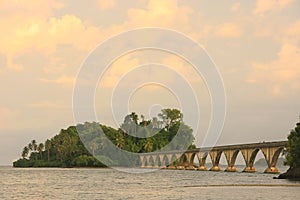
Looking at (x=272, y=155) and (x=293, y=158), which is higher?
(x=272, y=155)

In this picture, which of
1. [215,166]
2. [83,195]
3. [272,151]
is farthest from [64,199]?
[215,166]

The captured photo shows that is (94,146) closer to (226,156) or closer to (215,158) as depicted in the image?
(215,158)

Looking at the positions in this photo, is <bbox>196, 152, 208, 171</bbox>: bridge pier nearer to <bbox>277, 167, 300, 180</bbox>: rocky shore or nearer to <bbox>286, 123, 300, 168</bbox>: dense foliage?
<bbox>286, 123, 300, 168</bbox>: dense foliage

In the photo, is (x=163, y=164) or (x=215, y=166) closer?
(x=215, y=166)

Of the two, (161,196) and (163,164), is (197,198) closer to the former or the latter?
(161,196)

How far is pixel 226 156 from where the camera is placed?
146375mm

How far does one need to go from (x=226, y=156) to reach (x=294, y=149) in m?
56.5

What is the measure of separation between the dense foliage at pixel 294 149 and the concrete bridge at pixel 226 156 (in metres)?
16.9

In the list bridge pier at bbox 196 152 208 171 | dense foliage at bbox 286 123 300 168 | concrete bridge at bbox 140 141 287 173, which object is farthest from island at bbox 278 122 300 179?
bridge pier at bbox 196 152 208 171

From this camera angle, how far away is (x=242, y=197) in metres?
51.1

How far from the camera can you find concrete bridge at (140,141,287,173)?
117194 mm

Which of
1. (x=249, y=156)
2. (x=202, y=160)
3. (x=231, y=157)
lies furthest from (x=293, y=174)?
(x=202, y=160)

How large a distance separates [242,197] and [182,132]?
480 feet

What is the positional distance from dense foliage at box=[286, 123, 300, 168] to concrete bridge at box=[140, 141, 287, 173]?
665 inches
